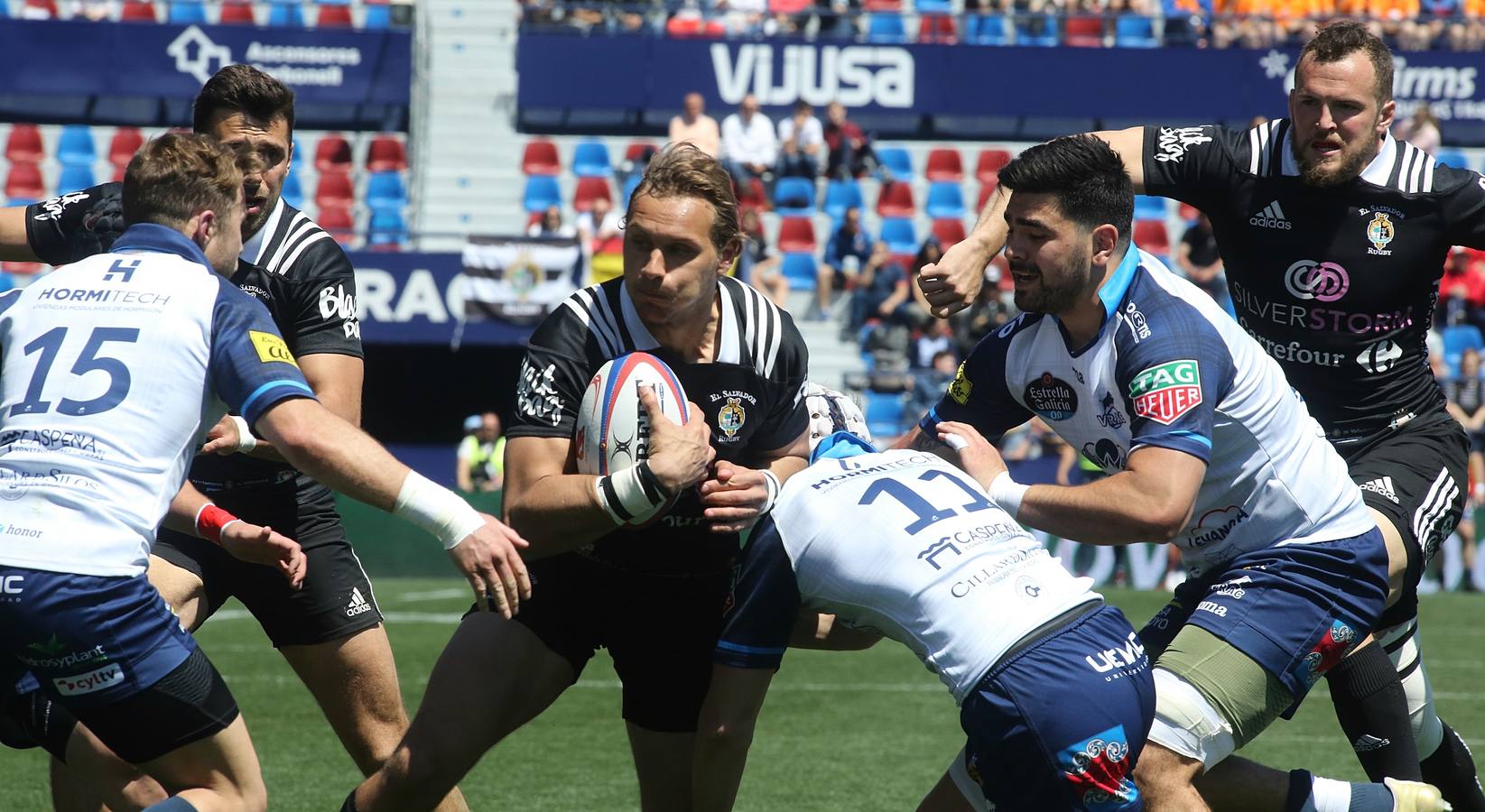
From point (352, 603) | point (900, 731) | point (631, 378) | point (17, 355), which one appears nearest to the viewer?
point (17, 355)

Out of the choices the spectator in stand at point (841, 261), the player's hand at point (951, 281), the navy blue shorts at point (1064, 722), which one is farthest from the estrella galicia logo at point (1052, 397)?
the spectator in stand at point (841, 261)

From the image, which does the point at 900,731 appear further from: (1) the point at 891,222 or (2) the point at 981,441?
(1) the point at 891,222

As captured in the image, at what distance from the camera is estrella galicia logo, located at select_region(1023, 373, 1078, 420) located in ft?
15.4

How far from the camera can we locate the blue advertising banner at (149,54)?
800 inches

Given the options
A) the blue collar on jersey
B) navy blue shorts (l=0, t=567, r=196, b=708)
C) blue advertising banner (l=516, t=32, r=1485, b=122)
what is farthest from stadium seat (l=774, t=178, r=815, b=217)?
navy blue shorts (l=0, t=567, r=196, b=708)

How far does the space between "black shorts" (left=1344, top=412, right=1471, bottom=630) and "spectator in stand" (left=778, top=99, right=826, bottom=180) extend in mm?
15380

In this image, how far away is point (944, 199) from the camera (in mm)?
21625

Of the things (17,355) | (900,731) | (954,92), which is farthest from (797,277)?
(17,355)

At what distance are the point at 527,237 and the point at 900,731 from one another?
10.00 m

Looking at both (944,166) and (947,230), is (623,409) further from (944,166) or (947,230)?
(944,166)

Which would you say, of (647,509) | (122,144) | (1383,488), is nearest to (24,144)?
(122,144)

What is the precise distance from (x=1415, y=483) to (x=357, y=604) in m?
3.48

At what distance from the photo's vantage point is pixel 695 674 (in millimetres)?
4898

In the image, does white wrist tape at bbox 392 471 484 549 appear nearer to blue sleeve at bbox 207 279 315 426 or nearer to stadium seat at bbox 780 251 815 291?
blue sleeve at bbox 207 279 315 426
